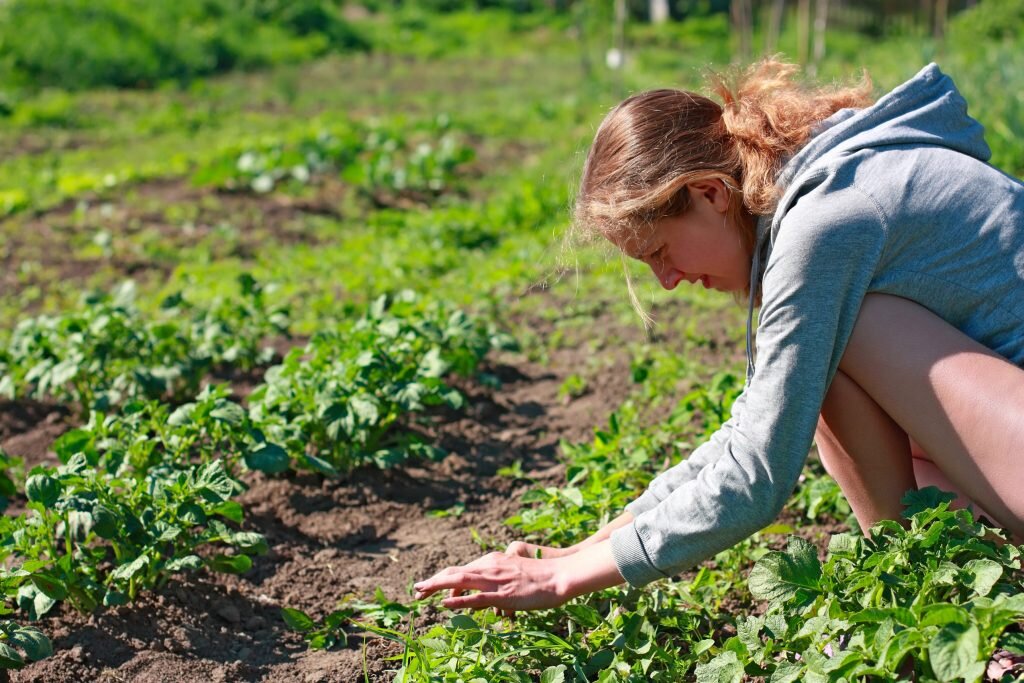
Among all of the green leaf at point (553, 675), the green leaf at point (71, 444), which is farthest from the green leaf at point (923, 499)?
the green leaf at point (71, 444)

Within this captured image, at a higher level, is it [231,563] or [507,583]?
[507,583]

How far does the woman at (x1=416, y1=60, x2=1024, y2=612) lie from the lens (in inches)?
76.4

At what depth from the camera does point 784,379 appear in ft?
6.33

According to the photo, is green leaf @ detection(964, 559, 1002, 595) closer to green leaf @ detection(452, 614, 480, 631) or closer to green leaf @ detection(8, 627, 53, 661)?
green leaf @ detection(452, 614, 480, 631)

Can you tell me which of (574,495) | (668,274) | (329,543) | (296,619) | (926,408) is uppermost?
(668,274)

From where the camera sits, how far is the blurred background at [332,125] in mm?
5891

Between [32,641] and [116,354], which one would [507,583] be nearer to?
[32,641]

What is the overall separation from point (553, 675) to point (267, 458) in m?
1.13

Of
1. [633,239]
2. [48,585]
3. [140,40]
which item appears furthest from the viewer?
[140,40]

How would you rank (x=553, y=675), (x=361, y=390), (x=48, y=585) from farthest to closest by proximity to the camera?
(x=361, y=390), (x=48, y=585), (x=553, y=675)

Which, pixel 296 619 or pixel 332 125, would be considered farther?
pixel 332 125

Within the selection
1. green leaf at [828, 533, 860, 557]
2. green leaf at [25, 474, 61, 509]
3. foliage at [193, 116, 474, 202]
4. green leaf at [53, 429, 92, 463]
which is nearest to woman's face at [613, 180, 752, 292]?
green leaf at [828, 533, 860, 557]

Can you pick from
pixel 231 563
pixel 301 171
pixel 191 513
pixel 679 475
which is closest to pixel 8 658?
pixel 191 513

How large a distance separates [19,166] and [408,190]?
10.4 ft
